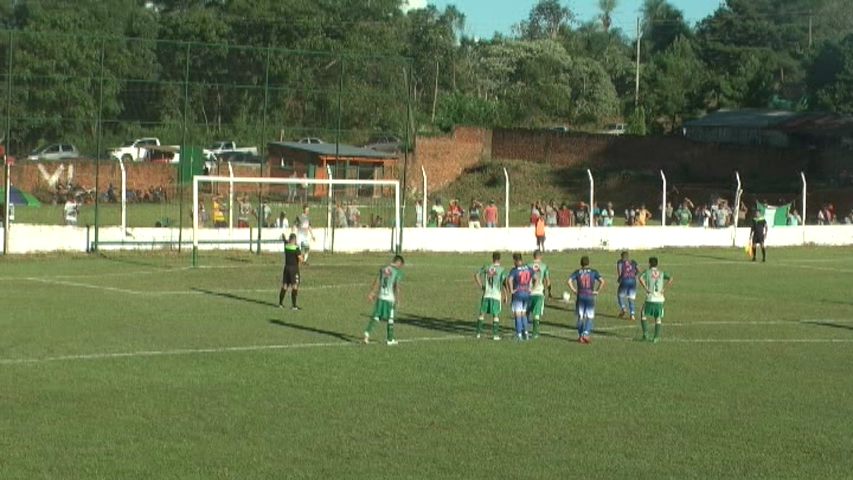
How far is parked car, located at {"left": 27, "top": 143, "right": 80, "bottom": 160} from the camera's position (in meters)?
43.7

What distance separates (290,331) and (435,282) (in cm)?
1114

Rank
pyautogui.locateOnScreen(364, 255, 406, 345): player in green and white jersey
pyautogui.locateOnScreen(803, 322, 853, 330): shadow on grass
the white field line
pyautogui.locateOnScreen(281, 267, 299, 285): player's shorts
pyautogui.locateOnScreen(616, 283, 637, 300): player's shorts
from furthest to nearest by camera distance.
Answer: pyautogui.locateOnScreen(281, 267, 299, 285): player's shorts
pyautogui.locateOnScreen(803, 322, 853, 330): shadow on grass
pyautogui.locateOnScreen(616, 283, 637, 300): player's shorts
pyautogui.locateOnScreen(364, 255, 406, 345): player in green and white jersey
the white field line

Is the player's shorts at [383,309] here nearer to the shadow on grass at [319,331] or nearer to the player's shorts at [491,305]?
A: the shadow on grass at [319,331]

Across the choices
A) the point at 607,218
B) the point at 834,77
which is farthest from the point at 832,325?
the point at 834,77

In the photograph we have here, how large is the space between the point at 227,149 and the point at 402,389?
30324mm

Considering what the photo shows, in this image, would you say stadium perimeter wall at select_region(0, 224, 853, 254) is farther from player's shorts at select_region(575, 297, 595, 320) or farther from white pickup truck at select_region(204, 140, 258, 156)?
player's shorts at select_region(575, 297, 595, 320)

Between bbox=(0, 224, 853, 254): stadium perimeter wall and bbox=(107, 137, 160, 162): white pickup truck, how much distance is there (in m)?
3.18

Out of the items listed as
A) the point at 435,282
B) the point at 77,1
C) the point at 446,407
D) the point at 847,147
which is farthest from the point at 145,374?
the point at 77,1

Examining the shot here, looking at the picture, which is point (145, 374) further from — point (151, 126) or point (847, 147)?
point (847, 147)

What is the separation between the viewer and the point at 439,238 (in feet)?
160

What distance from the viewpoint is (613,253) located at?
4991 cm

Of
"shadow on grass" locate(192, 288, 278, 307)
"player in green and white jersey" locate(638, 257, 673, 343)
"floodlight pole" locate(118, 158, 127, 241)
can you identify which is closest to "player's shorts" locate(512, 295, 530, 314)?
"player in green and white jersey" locate(638, 257, 673, 343)

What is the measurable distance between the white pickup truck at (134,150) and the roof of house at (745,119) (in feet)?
150

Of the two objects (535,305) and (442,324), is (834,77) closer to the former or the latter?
(442,324)
